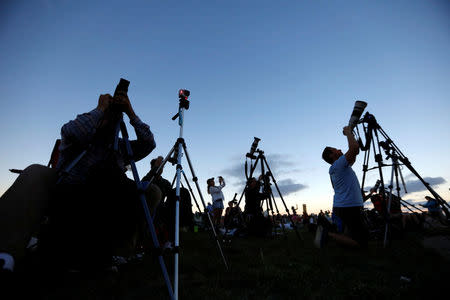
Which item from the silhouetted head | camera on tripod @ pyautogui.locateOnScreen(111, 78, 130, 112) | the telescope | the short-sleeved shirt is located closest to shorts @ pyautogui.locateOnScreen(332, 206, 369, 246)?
the short-sleeved shirt

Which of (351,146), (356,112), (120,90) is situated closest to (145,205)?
(120,90)

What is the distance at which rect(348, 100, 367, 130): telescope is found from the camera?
4074 mm

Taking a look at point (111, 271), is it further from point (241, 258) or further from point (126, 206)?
point (241, 258)

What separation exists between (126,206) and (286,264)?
2.52m

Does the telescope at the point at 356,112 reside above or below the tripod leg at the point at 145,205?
above

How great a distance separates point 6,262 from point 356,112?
5118 mm

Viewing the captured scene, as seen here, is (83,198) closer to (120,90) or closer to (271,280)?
(120,90)

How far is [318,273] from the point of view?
2.66m

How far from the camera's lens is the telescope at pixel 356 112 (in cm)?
407

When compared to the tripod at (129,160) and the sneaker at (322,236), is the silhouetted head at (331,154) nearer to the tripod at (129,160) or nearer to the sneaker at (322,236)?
the sneaker at (322,236)

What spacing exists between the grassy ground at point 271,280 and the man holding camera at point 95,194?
0.50 m

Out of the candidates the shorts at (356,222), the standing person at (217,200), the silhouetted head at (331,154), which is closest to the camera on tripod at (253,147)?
the silhouetted head at (331,154)

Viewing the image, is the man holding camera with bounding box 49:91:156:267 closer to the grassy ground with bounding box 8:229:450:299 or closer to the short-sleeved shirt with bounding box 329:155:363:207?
the grassy ground with bounding box 8:229:450:299

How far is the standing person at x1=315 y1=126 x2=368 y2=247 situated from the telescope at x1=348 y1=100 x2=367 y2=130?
Answer: 0.14 metres
